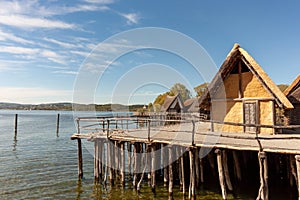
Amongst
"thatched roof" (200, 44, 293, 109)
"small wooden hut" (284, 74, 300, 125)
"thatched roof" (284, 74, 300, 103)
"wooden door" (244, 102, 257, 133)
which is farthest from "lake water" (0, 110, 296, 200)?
"thatched roof" (284, 74, 300, 103)

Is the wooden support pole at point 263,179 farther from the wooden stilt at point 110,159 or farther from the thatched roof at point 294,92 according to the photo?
the thatched roof at point 294,92

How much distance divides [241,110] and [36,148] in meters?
19.8

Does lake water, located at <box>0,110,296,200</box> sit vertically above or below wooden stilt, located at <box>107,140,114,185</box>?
below

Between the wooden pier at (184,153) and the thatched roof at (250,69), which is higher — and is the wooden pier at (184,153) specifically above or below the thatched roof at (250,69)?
below

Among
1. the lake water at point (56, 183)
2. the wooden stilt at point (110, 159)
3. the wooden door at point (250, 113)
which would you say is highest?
the wooden door at point (250, 113)

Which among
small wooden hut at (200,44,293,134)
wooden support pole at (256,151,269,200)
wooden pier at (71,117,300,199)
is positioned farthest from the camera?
small wooden hut at (200,44,293,134)

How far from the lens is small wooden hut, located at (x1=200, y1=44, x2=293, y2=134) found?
1313cm

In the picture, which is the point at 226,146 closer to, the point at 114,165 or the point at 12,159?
the point at 114,165

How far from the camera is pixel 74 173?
1584 centimetres

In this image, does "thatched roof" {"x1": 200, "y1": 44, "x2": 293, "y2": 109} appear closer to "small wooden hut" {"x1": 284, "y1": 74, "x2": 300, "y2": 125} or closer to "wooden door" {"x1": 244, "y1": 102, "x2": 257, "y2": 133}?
"wooden door" {"x1": 244, "y1": 102, "x2": 257, "y2": 133}

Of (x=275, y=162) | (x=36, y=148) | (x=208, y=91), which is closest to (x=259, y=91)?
(x=208, y=91)

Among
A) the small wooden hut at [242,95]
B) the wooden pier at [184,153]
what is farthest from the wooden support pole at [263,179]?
the small wooden hut at [242,95]

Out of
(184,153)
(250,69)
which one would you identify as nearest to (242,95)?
(250,69)

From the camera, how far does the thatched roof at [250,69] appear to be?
41.1ft
